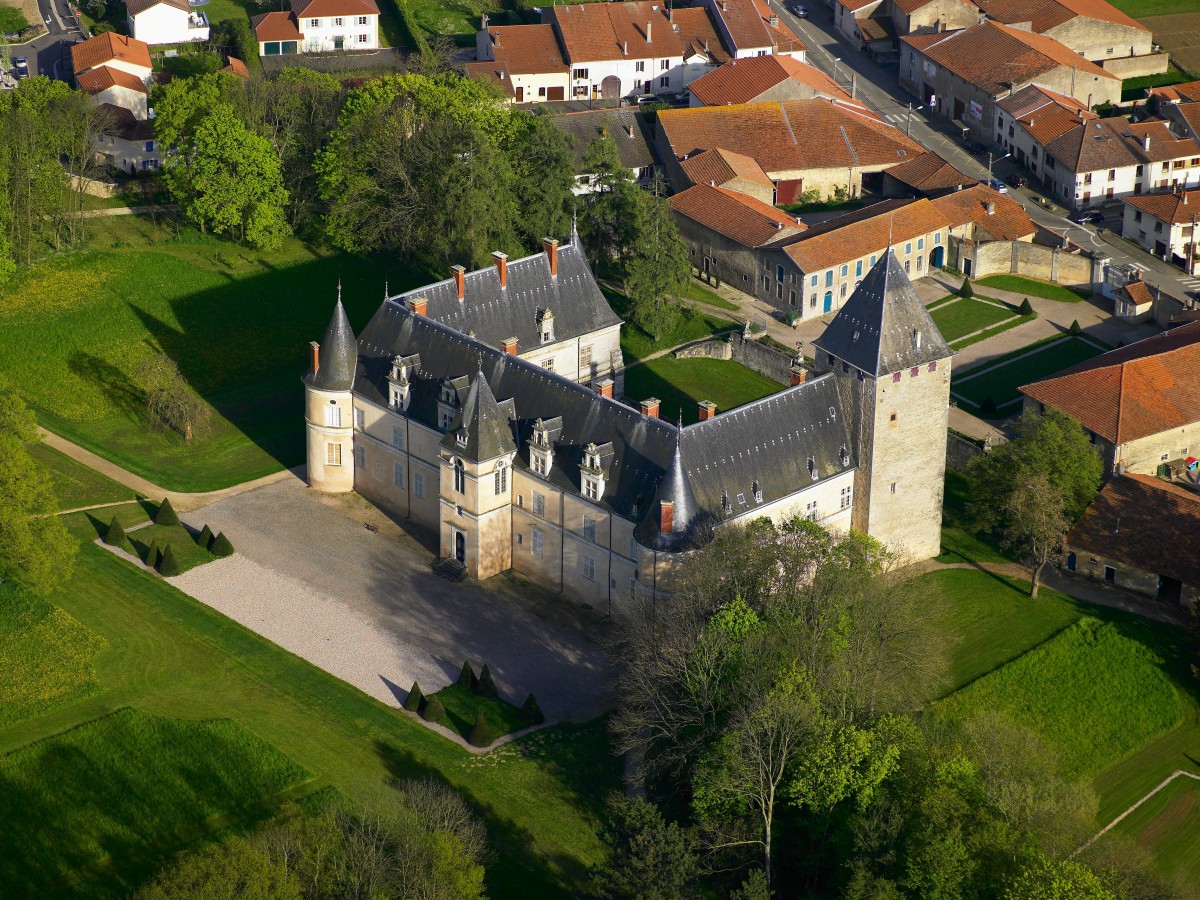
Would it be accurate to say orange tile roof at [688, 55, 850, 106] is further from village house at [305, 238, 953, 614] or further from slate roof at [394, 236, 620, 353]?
village house at [305, 238, 953, 614]

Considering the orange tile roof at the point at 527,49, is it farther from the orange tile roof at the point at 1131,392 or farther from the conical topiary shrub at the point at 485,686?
the conical topiary shrub at the point at 485,686

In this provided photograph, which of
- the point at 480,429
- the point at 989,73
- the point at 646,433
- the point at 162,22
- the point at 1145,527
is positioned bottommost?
the point at 1145,527

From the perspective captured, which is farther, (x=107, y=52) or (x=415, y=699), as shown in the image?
(x=107, y=52)

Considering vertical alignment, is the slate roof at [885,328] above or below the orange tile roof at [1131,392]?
above

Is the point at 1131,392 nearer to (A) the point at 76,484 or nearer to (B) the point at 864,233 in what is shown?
(B) the point at 864,233

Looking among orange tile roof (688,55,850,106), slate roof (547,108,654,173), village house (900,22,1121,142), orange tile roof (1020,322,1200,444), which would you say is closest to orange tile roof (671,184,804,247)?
slate roof (547,108,654,173)

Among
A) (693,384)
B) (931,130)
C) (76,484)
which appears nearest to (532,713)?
Answer: (76,484)

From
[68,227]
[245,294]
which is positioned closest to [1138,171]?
[245,294]

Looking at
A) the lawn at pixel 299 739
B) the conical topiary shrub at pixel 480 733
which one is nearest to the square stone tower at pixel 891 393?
the lawn at pixel 299 739
